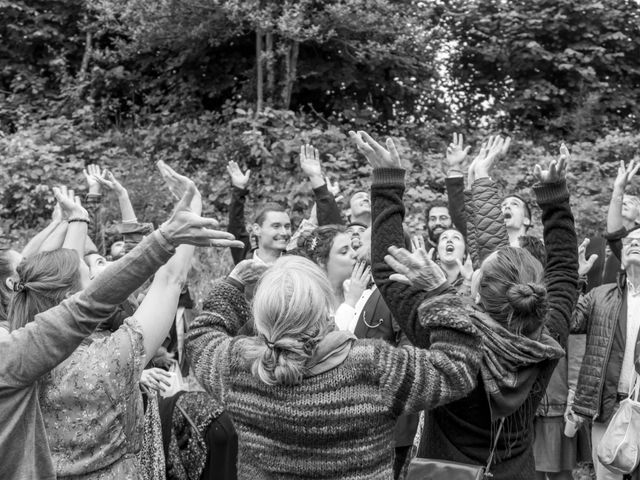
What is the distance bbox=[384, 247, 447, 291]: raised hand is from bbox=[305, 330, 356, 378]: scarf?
0.41 meters

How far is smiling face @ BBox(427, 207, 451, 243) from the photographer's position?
6961 mm

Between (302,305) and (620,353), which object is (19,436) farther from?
(620,353)

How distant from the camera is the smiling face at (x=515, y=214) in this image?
620 cm

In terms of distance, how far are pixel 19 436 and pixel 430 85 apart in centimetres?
1134

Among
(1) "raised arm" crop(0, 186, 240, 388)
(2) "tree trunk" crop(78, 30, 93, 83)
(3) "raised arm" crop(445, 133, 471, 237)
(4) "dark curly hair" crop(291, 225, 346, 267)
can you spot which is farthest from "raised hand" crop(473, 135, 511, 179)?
(2) "tree trunk" crop(78, 30, 93, 83)

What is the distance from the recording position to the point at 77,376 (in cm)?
268

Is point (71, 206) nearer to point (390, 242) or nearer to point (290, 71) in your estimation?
point (390, 242)

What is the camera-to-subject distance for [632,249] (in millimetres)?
5207

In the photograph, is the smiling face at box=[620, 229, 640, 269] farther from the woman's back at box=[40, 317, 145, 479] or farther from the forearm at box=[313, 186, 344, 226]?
the woman's back at box=[40, 317, 145, 479]

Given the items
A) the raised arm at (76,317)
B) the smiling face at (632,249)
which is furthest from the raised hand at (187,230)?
the smiling face at (632,249)

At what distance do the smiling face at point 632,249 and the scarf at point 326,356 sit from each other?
321 cm

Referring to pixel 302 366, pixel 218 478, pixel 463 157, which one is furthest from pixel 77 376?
pixel 463 157

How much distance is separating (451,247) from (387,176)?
2559mm

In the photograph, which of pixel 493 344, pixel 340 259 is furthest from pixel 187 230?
pixel 340 259
